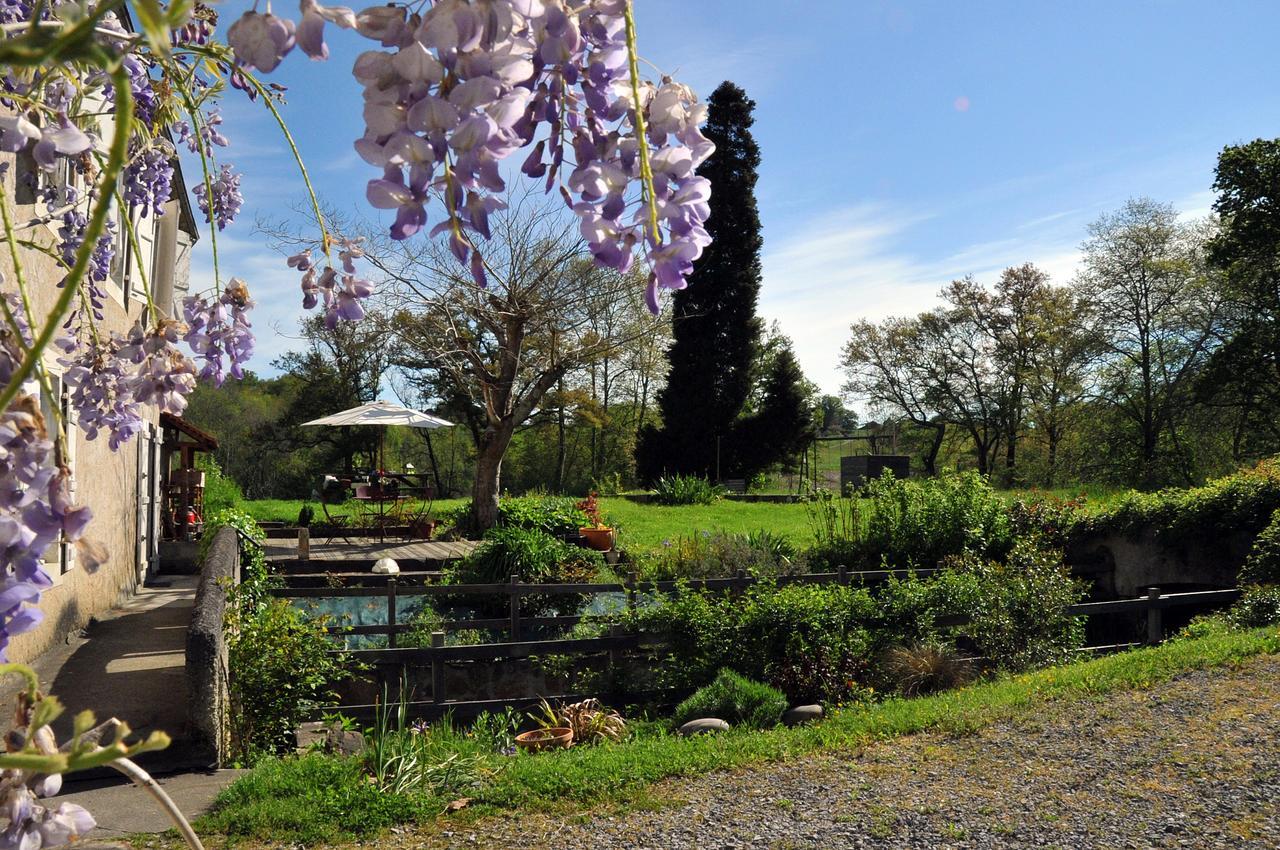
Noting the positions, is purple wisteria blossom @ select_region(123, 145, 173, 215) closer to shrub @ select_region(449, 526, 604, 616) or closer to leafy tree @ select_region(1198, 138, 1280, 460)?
shrub @ select_region(449, 526, 604, 616)

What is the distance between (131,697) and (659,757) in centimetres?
331

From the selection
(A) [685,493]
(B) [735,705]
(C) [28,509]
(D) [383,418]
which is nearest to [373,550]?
(D) [383,418]

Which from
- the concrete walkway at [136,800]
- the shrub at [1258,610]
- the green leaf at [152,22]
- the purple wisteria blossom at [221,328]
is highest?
the purple wisteria blossom at [221,328]

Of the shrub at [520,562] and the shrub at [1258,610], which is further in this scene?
the shrub at [520,562]

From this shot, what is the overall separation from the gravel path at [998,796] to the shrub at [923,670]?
1.52 m

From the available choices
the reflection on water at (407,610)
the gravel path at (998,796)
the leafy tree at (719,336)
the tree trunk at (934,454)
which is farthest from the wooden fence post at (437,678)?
the tree trunk at (934,454)

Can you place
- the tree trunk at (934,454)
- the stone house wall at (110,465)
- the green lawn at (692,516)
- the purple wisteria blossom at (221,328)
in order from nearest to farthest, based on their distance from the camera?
the purple wisteria blossom at (221,328), the stone house wall at (110,465), the green lawn at (692,516), the tree trunk at (934,454)

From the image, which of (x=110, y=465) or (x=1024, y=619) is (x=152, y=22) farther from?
(x=110, y=465)

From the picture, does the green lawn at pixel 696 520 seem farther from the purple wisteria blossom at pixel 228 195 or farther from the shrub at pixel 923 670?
the purple wisteria blossom at pixel 228 195

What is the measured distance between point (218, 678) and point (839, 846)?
3410 mm

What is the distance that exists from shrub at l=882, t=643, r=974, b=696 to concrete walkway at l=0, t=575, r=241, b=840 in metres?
5.17

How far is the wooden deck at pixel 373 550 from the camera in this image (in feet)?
39.2

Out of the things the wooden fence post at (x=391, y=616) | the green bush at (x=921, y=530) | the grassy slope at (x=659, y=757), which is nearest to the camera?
the grassy slope at (x=659, y=757)

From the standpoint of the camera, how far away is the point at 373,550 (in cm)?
1324
